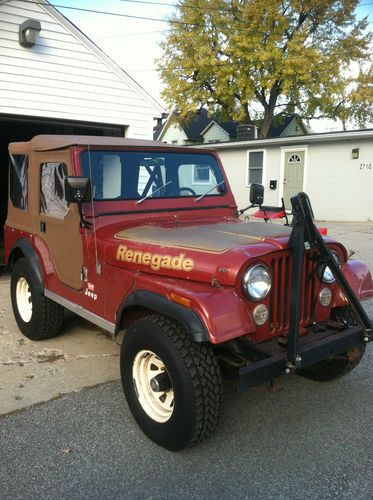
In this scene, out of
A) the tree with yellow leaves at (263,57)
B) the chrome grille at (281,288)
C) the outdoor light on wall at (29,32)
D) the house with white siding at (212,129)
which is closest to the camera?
the chrome grille at (281,288)

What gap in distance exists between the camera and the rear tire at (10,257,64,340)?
14.0 feet

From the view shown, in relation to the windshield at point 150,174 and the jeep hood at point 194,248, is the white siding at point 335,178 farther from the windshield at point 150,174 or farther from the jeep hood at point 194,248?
the jeep hood at point 194,248

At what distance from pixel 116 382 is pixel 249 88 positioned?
23.4m

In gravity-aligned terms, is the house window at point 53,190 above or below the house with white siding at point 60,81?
below

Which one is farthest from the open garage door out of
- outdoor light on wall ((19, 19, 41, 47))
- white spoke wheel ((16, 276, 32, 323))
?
white spoke wheel ((16, 276, 32, 323))

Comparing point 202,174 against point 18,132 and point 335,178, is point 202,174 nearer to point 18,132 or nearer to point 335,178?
point 18,132

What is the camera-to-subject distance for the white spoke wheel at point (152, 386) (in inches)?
108

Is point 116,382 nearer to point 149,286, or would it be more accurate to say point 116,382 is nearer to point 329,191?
point 149,286

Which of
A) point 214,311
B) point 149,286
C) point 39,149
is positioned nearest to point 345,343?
point 214,311

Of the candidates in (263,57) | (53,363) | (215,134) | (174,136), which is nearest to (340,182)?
(263,57)

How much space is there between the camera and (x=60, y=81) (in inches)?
295

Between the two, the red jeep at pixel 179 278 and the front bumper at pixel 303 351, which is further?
the red jeep at pixel 179 278

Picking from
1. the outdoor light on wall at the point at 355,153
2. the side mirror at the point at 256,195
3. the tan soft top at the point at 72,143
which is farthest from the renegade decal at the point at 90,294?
the outdoor light on wall at the point at 355,153

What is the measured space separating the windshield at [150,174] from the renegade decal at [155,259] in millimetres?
725
